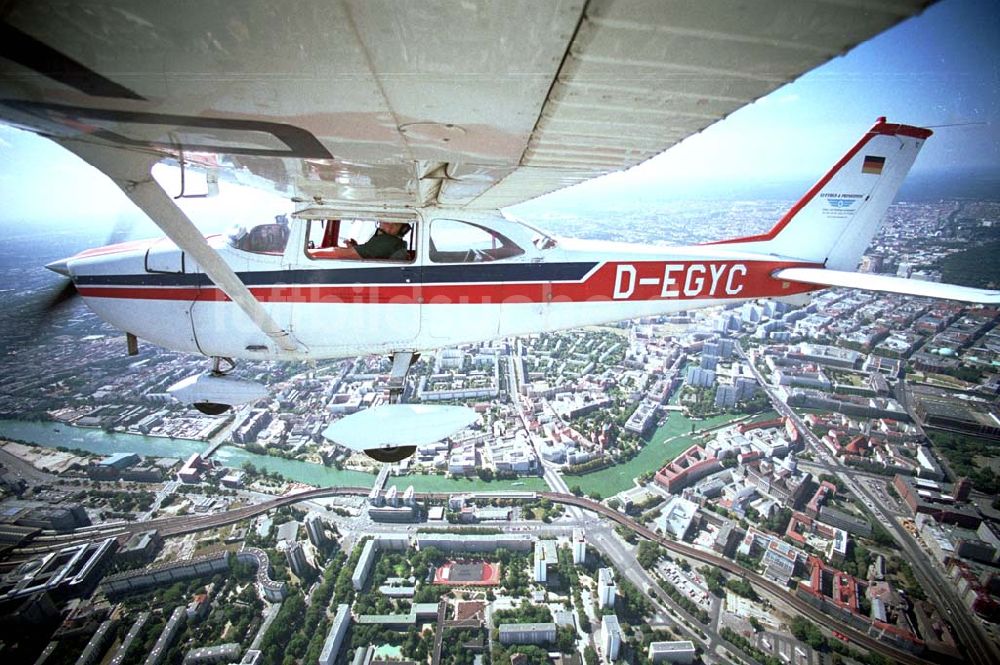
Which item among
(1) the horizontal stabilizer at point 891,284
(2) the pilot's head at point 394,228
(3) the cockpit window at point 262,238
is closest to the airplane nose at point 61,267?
(3) the cockpit window at point 262,238

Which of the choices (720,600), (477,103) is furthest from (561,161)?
(720,600)

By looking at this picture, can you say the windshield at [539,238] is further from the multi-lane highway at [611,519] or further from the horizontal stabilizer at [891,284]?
the multi-lane highway at [611,519]

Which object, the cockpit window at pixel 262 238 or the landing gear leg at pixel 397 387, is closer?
the cockpit window at pixel 262 238

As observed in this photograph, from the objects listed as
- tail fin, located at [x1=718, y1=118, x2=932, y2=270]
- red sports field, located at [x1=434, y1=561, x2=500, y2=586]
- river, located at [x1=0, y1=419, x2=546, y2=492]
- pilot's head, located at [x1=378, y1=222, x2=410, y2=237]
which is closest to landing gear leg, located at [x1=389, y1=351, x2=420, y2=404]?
pilot's head, located at [x1=378, y1=222, x2=410, y2=237]

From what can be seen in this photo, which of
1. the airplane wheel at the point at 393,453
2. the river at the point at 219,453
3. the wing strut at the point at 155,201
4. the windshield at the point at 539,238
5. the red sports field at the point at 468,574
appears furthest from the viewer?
the river at the point at 219,453

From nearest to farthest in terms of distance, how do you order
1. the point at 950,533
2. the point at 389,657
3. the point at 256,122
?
the point at 256,122 < the point at 389,657 < the point at 950,533

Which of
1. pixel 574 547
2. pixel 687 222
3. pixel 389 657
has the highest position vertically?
pixel 687 222

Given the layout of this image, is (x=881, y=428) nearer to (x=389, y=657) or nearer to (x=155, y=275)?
(x=389, y=657)
